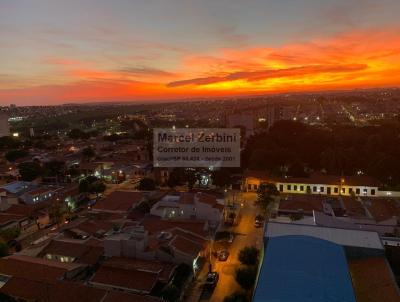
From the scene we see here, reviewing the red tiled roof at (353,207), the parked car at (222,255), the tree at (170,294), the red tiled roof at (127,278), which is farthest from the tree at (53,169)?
the red tiled roof at (353,207)

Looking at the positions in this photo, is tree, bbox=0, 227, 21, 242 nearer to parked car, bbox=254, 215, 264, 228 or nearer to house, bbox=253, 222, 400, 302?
parked car, bbox=254, 215, 264, 228

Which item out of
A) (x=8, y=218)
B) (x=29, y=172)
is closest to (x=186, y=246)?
(x=8, y=218)

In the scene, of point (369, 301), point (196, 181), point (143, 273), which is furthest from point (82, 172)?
point (369, 301)

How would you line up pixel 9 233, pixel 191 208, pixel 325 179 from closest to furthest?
pixel 9 233, pixel 191 208, pixel 325 179

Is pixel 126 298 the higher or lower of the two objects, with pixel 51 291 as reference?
higher

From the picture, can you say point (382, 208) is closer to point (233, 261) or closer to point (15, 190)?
point (233, 261)

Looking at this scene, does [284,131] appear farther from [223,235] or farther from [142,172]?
[223,235]

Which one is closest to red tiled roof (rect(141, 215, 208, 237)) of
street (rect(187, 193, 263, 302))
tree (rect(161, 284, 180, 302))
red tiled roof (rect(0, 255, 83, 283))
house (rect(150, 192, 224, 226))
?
house (rect(150, 192, 224, 226))

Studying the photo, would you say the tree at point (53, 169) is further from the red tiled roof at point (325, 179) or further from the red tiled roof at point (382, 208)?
the red tiled roof at point (382, 208)
